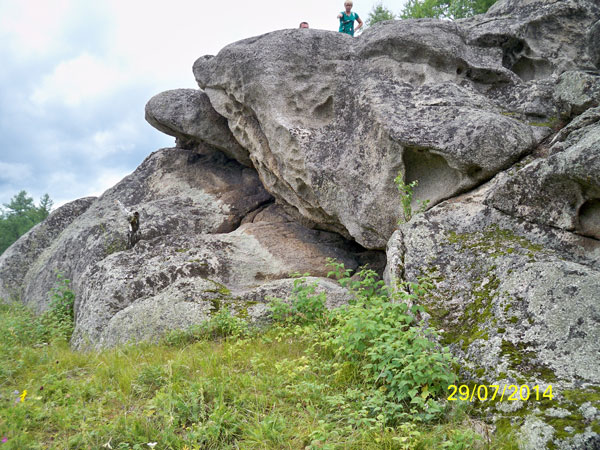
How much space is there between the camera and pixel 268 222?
13859 mm

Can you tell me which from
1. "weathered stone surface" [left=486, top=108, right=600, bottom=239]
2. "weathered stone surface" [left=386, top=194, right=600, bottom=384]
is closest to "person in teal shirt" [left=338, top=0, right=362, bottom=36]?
"weathered stone surface" [left=386, top=194, right=600, bottom=384]

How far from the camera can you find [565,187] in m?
6.99

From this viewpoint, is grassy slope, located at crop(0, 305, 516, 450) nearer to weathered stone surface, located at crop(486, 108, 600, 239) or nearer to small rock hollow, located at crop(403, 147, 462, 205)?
weathered stone surface, located at crop(486, 108, 600, 239)

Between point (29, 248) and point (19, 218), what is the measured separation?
77.2 feet

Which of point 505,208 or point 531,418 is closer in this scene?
point 531,418

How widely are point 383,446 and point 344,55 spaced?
400 inches

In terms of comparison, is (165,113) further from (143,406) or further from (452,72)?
(143,406)

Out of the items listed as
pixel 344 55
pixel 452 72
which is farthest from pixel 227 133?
pixel 452 72

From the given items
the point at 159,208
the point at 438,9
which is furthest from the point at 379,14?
the point at 159,208

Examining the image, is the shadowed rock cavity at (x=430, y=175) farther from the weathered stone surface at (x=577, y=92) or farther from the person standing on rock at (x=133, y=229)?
the person standing on rock at (x=133, y=229)

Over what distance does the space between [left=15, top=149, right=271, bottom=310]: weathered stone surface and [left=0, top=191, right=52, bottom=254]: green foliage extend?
23293 mm

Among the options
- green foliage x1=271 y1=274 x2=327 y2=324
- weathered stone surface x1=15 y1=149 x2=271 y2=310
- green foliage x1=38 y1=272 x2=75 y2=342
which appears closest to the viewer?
green foliage x1=271 y1=274 x2=327 y2=324

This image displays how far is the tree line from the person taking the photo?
2439 centimetres
